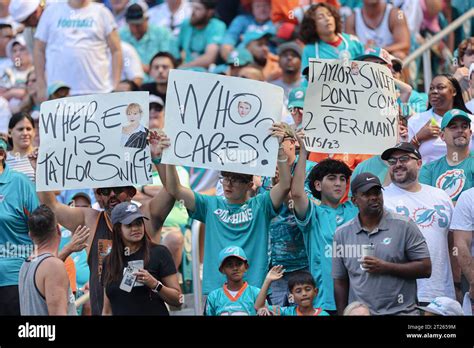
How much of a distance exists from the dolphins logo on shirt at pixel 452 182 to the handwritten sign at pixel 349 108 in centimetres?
43

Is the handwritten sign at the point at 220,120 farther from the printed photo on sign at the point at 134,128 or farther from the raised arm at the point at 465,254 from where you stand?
the raised arm at the point at 465,254

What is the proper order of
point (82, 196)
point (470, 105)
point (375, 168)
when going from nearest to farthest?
point (375, 168) < point (470, 105) < point (82, 196)

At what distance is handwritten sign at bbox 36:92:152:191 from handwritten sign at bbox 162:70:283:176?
24cm

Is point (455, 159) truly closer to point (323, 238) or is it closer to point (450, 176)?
point (450, 176)

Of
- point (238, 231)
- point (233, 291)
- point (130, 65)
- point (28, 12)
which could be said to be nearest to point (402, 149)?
point (238, 231)

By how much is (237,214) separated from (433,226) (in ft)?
4.25

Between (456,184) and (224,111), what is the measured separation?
5.46ft

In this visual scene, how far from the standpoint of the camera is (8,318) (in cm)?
1027

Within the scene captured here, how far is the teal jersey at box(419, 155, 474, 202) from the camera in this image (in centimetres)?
1110

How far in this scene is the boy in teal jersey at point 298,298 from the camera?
1031cm

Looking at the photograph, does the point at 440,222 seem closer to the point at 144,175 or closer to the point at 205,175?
the point at 144,175

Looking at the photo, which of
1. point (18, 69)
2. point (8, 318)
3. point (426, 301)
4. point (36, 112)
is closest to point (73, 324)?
point (8, 318)

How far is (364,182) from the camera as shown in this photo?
1043 centimetres

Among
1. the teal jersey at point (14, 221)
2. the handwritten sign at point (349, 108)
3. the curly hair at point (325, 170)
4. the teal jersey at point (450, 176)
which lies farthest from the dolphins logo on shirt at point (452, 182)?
the teal jersey at point (14, 221)
